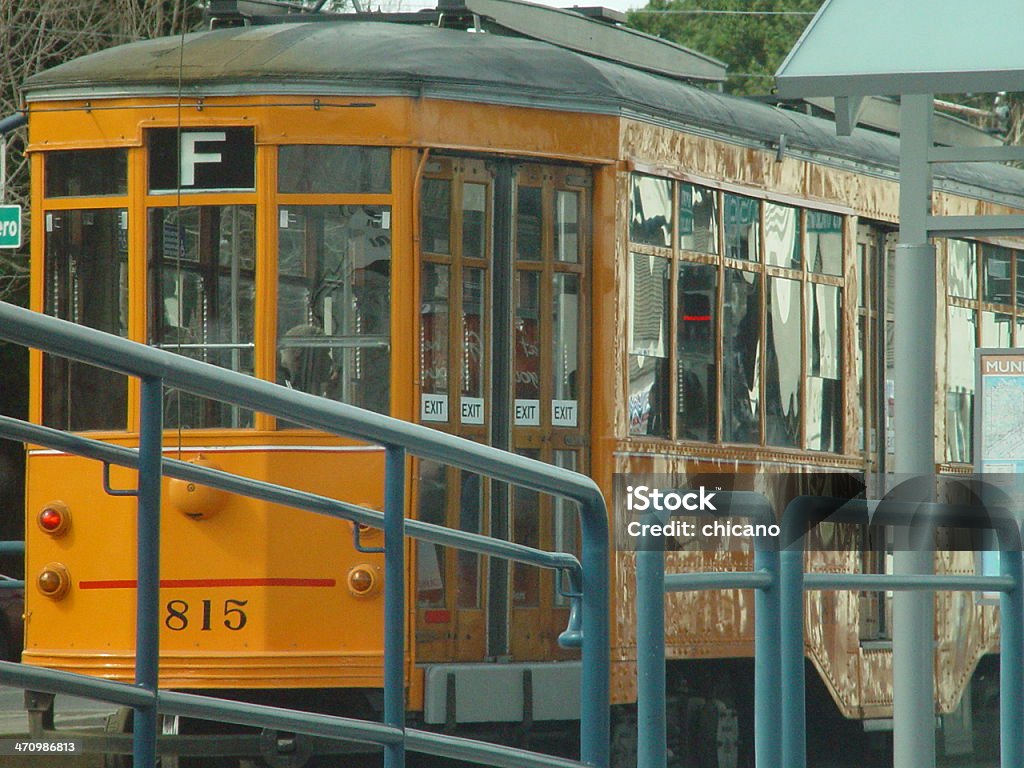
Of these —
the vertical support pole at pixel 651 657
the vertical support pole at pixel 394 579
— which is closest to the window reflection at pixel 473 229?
the vertical support pole at pixel 651 657

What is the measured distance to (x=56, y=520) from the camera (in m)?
7.99

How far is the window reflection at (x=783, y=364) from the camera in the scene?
9405 millimetres

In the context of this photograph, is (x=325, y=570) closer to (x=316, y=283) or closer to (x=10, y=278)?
(x=316, y=283)

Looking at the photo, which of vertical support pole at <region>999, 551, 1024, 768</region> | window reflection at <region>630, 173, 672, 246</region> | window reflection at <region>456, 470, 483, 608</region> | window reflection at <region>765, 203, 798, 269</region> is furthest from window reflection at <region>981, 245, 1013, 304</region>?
vertical support pole at <region>999, 551, 1024, 768</region>

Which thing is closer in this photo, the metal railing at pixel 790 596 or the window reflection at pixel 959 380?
the metal railing at pixel 790 596

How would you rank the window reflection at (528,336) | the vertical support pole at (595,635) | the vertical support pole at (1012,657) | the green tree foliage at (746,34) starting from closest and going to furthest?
the vertical support pole at (595,635) < the vertical support pole at (1012,657) < the window reflection at (528,336) < the green tree foliage at (746,34)

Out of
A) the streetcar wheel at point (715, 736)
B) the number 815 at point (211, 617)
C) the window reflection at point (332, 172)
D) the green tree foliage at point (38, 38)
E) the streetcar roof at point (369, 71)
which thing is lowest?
the streetcar wheel at point (715, 736)

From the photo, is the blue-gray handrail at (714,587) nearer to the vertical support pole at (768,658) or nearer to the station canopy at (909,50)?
the vertical support pole at (768,658)

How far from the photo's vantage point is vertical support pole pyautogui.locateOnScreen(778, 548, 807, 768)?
5.10m

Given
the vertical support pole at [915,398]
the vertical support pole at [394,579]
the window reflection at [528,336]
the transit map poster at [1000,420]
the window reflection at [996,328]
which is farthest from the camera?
the window reflection at [996,328]

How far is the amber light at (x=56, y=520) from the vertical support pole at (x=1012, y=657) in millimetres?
3893

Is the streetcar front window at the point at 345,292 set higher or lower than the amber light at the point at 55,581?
higher

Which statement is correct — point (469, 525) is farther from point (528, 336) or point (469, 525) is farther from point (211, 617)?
point (211, 617)

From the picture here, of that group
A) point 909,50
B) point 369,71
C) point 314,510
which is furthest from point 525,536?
point 314,510
